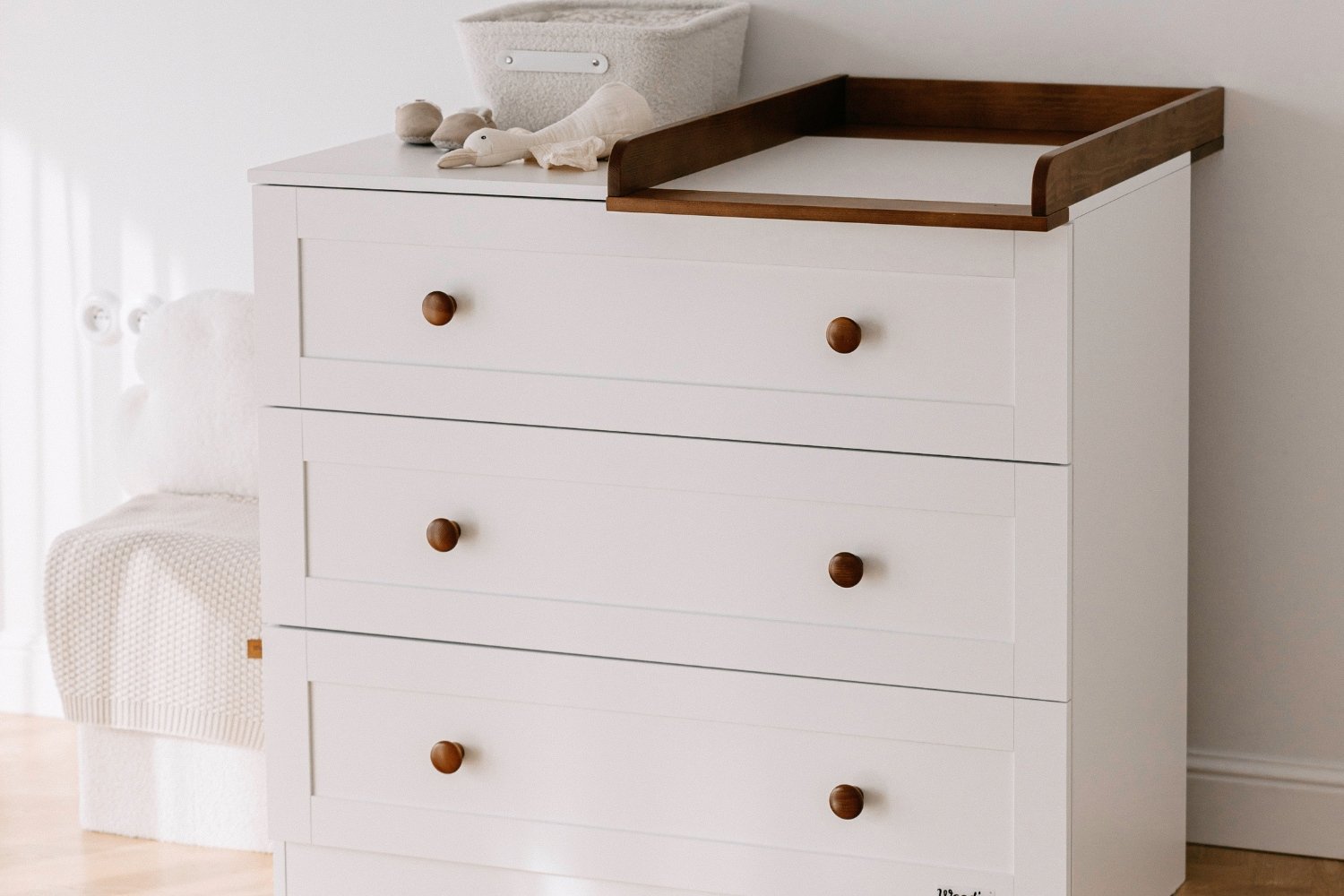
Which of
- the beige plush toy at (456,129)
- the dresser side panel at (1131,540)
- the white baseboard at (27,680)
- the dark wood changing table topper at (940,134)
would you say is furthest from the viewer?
the white baseboard at (27,680)

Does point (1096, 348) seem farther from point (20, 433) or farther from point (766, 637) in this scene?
point (20, 433)

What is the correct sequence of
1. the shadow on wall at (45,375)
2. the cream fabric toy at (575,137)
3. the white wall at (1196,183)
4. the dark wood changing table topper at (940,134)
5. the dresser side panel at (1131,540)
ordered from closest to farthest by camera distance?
the dark wood changing table topper at (940,134), the dresser side panel at (1131,540), the cream fabric toy at (575,137), the white wall at (1196,183), the shadow on wall at (45,375)

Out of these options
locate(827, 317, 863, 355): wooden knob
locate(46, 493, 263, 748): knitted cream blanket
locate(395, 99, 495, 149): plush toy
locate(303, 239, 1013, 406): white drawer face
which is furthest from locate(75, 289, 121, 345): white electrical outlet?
locate(827, 317, 863, 355): wooden knob

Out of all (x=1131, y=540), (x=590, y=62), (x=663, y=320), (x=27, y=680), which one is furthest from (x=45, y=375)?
(x=1131, y=540)

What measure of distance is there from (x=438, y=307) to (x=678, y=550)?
0.32 m

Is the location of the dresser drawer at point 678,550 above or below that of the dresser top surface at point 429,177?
below

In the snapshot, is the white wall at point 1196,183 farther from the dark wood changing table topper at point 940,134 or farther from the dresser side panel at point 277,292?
the dresser side panel at point 277,292

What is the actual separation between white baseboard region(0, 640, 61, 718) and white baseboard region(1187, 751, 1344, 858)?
1.61 m

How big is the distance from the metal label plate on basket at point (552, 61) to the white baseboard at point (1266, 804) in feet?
3.55

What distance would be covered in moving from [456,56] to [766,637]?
963mm

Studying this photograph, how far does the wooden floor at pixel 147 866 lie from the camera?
6.61 feet

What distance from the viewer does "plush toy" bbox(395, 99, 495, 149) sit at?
1.79 m

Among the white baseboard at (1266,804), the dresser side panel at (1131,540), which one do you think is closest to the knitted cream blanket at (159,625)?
A: the dresser side panel at (1131,540)

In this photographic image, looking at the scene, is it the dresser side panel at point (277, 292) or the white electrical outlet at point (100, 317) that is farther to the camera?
the white electrical outlet at point (100, 317)
